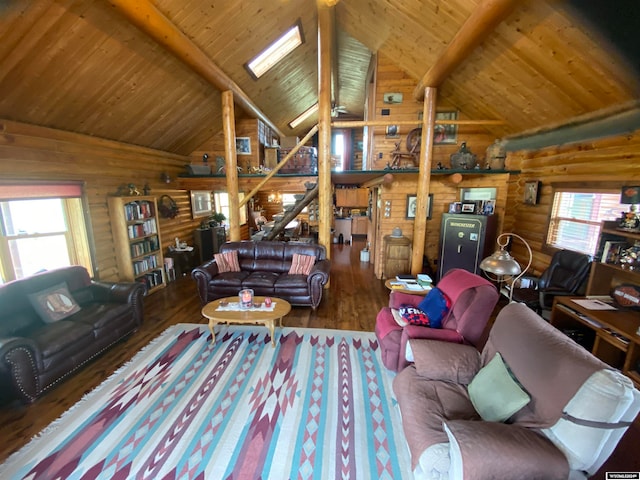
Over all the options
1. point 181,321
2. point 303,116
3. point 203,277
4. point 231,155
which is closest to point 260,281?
point 203,277

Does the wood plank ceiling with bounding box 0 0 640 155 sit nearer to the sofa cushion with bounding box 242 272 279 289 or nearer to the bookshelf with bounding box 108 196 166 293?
the bookshelf with bounding box 108 196 166 293

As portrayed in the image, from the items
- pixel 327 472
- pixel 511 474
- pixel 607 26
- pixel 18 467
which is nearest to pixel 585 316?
pixel 511 474

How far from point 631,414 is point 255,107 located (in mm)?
7304

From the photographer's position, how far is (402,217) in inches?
220

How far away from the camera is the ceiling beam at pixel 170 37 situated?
269 centimetres

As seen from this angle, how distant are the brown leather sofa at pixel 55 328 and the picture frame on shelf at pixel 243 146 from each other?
4.81m

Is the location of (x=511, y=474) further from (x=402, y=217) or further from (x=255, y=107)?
(x=255, y=107)

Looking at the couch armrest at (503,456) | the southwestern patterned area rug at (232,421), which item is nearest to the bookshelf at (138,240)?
the southwestern patterned area rug at (232,421)

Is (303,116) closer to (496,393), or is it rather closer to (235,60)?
(235,60)

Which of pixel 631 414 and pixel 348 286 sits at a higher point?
pixel 631 414

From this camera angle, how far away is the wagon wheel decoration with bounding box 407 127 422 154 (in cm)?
541

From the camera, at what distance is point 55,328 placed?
2719 mm

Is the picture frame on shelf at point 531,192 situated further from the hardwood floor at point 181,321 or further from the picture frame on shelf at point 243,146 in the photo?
the picture frame on shelf at point 243,146

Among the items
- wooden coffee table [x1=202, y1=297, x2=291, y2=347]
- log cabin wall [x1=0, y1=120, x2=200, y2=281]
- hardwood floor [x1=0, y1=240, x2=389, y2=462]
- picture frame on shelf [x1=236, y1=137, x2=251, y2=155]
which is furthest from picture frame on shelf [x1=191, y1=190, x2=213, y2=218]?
wooden coffee table [x1=202, y1=297, x2=291, y2=347]
